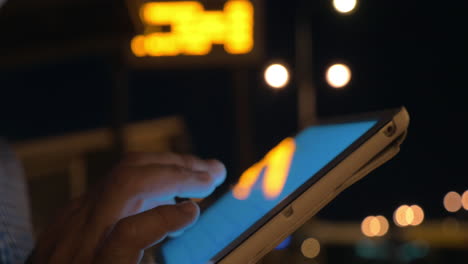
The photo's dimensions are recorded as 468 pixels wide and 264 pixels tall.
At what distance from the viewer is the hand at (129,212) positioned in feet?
3.00

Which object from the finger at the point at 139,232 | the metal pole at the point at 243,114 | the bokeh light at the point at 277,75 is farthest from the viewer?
the metal pole at the point at 243,114

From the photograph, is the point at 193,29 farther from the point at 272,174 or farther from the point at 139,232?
the point at 139,232

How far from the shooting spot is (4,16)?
4184 millimetres

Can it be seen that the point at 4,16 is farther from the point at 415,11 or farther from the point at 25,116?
the point at 415,11

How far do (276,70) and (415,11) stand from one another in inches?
1476

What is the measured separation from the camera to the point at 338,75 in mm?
6016

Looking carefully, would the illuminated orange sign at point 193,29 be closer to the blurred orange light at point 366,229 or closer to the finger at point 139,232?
the finger at point 139,232

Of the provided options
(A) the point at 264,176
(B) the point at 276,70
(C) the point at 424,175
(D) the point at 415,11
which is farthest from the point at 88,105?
(C) the point at 424,175

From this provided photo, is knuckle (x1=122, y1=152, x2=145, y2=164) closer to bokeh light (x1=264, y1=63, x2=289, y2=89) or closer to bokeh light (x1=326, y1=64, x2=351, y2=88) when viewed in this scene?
bokeh light (x1=326, y1=64, x2=351, y2=88)

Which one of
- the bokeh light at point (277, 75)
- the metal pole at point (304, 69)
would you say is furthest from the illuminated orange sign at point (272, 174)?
the metal pole at point (304, 69)

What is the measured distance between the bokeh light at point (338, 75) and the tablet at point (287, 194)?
15.2 feet

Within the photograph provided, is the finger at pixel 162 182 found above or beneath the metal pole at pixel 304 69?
beneath

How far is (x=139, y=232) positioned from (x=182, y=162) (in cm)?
34

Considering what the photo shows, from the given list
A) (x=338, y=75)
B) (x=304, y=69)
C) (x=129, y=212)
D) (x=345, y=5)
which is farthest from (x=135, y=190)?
(x=304, y=69)
